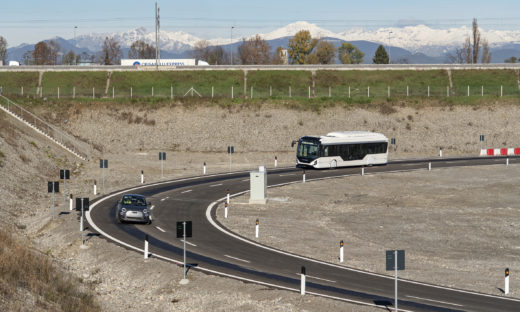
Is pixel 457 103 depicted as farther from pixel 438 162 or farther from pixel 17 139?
pixel 17 139

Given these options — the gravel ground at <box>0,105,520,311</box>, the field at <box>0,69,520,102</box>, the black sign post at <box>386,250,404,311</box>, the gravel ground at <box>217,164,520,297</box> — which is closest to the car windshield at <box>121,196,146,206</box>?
the gravel ground at <box>0,105,520,311</box>

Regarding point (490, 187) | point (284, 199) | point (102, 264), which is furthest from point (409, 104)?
point (102, 264)

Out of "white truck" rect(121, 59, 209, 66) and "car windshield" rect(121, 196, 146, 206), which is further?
"white truck" rect(121, 59, 209, 66)

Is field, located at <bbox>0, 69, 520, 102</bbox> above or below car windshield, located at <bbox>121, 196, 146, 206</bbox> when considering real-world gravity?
above

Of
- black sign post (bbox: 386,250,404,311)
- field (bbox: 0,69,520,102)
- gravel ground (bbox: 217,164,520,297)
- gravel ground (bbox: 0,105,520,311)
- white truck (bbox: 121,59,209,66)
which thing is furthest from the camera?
white truck (bbox: 121,59,209,66)

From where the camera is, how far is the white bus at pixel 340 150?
205ft

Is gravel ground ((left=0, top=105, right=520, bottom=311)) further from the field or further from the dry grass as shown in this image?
the field

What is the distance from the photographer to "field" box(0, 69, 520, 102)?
9488cm

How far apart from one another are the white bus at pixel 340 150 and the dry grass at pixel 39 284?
36815mm

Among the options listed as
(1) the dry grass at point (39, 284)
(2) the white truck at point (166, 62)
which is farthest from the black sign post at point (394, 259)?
(2) the white truck at point (166, 62)

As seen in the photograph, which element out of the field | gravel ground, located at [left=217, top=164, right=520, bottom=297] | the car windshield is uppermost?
the field

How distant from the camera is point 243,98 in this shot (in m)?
90.7

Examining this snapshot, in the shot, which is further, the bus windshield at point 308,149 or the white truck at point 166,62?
the white truck at point 166,62

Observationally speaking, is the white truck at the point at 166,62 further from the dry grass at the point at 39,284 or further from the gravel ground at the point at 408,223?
the dry grass at the point at 39,284
